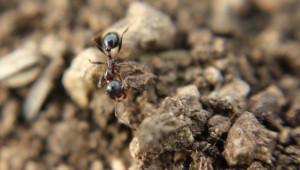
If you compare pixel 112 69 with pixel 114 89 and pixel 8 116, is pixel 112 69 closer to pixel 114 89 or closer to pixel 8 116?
pixel 114 89

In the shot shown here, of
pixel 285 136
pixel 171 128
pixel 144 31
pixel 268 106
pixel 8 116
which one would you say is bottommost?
pixel 285 136

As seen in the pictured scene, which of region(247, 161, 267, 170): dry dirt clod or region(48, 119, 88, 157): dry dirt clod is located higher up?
region(48, 119, 88, 157): dry dirt clod

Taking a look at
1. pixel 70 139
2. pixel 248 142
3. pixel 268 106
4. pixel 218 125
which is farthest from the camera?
pixel 70 139

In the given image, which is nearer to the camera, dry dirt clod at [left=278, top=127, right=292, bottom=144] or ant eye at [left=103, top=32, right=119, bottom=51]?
dry dirt clod at [left=278, top=127, right=292, bottom=144]

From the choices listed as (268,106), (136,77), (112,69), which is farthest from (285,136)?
(112,69)

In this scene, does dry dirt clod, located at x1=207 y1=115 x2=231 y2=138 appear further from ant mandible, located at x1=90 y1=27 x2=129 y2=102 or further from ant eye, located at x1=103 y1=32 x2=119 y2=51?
ant eye, located at x1=103 y1=32 x2=119 y2=51

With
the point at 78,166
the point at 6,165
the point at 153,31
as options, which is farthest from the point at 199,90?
the point at 6,165

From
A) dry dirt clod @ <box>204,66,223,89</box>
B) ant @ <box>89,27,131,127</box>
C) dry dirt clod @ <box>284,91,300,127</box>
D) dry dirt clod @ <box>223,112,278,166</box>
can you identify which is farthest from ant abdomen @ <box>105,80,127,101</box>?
dry dirt clod @ <box>284,91,300,127</box>
